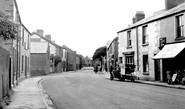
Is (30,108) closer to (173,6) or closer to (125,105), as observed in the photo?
(125,105)

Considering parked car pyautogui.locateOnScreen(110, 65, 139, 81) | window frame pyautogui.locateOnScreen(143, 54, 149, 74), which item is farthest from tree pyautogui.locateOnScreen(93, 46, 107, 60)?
parked car pyautogui.locateOnScreen(110, 65, 139, 81)

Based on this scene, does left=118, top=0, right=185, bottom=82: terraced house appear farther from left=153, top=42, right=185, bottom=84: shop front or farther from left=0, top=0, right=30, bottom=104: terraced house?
left=0, top=0, right=30, bottom=104: terraced house

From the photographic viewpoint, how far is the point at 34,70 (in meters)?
42.6

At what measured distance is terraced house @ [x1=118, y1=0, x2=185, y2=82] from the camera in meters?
18.0

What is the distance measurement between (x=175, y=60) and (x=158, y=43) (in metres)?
2.74

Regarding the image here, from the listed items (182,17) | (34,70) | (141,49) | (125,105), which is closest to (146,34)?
(141,49)

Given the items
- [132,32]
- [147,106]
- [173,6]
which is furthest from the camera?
[132,32]

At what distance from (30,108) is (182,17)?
14473 millimetres

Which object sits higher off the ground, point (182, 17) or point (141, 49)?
point (182, 17)

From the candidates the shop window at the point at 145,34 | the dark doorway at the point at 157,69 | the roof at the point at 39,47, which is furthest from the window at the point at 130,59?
the roof at the point at 39,47

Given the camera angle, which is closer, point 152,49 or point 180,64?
point 180,64

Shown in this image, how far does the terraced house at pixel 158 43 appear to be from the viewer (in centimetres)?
1800

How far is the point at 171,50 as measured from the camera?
17.6 meters

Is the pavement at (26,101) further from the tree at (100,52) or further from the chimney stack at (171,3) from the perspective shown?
the tree at (100,52)
